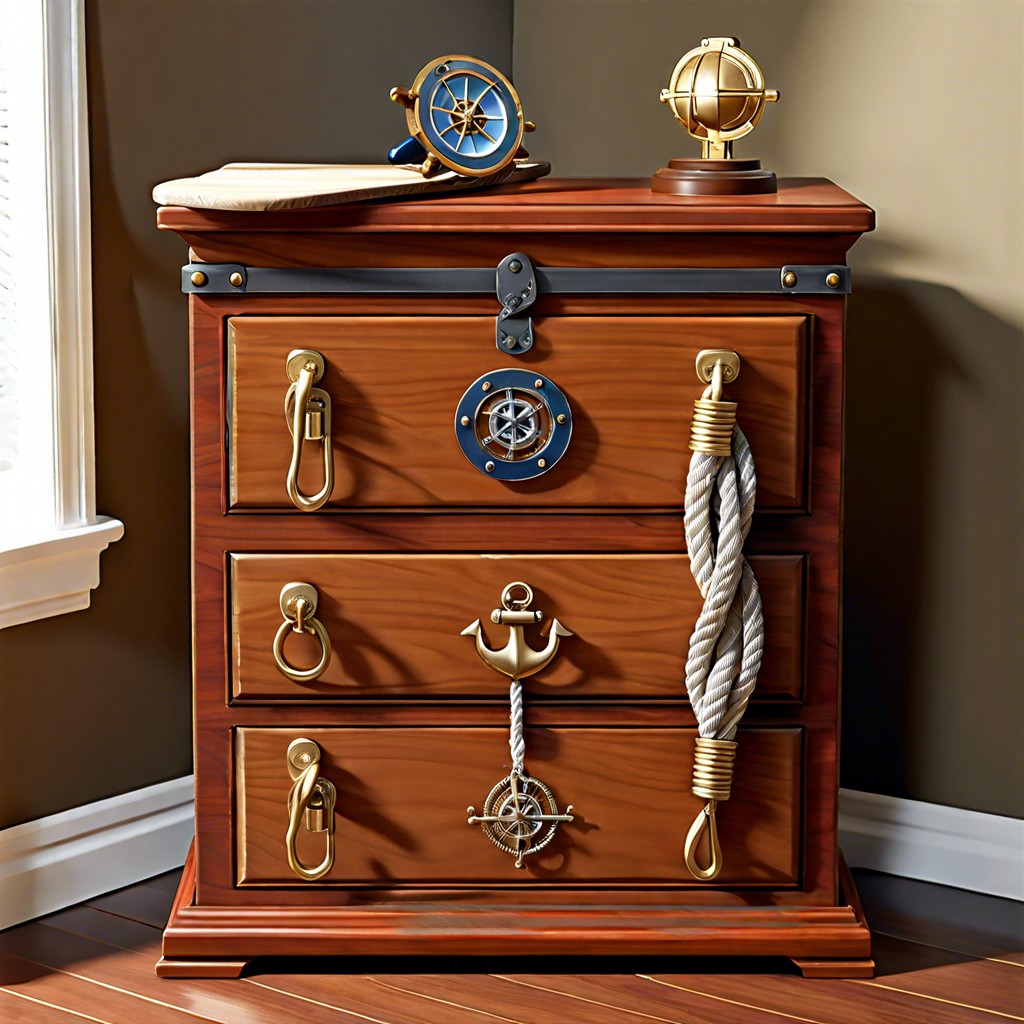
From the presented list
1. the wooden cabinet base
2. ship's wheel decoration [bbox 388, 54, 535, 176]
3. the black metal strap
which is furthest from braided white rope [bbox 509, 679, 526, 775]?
ship's wheel decoration [bbox 388, 54, 535, 176]

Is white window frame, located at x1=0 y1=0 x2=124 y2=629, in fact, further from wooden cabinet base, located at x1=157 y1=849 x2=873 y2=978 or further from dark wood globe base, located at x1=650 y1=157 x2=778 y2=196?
dark wood globe base, located at x1=650 y1=157 x2=778 y2=196

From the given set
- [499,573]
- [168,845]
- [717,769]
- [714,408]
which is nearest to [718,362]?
[714,408]

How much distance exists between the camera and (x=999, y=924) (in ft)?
5.02

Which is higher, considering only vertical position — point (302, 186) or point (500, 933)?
point (302, 186)

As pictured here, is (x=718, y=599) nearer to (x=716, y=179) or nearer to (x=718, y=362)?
(x=718, y=362)

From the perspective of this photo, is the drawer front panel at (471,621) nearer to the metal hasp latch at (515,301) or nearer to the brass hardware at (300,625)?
the brass hardware at (300,625)

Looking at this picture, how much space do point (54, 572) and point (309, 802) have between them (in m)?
0.42

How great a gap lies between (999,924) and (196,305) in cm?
111

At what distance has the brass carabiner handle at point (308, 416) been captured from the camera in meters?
1.25

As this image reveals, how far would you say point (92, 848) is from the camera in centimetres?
158

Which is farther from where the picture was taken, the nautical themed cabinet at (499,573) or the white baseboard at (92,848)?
the white baseboard at (92,848)

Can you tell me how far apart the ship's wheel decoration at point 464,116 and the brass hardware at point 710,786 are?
23.9 inches

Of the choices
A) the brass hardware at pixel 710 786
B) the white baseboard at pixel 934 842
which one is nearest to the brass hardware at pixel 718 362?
the brass hardware at pixel 710 786

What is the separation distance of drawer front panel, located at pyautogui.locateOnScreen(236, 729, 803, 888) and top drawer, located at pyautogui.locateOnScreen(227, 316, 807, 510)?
0.24m
